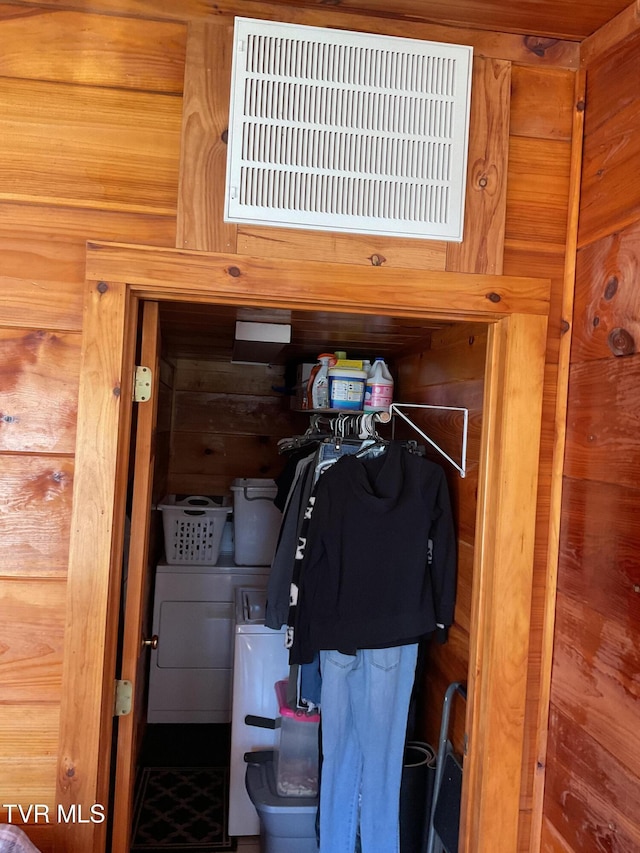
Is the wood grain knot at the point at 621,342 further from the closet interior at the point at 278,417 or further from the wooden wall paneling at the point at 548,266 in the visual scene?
the closet interior at the point at 278,417

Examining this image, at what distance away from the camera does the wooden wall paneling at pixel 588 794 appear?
44.0 inches

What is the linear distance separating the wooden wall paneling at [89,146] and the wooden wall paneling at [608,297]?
2.78ft

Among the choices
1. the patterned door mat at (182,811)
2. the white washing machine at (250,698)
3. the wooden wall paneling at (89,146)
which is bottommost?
the patterned door mat at (182,811)

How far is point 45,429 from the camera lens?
1304 mm

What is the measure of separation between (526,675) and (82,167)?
54.2 inches

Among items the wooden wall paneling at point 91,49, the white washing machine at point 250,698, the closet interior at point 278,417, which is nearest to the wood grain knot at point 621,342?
the closet interior at point 278,417

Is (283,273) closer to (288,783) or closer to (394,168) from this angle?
(394,168)

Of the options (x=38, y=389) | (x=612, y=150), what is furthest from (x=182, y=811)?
(x=612, y=150)

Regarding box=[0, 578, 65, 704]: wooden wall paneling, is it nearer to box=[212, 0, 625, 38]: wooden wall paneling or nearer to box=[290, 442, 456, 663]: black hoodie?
box=[290, 442, 456, 663]: black hoodie

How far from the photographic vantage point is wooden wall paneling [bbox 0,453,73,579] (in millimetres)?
1298

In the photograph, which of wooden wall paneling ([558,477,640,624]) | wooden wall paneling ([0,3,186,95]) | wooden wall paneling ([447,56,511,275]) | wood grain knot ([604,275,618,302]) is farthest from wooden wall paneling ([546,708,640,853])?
wooden wall paneling ([0,3,186,95])

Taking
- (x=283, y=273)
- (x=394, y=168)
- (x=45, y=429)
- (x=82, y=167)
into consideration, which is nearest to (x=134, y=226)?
(x=82, y=167)

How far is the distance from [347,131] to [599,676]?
1.16 m

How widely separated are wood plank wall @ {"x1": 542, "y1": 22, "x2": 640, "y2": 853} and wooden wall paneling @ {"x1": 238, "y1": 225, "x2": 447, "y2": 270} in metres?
0.32
